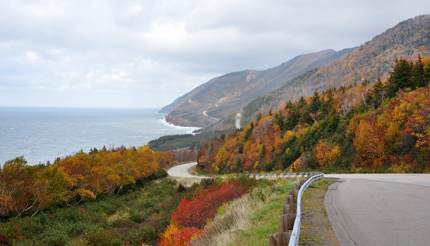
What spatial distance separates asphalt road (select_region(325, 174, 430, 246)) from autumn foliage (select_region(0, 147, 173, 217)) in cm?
3583

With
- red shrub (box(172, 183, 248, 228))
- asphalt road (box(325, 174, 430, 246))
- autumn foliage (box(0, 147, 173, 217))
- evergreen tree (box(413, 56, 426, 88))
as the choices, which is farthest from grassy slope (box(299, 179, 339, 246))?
evergreen tree (box(413, 56, 426, 88))

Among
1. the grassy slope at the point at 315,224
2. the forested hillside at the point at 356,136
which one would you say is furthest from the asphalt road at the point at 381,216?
the forested hillside at the point at 356,136

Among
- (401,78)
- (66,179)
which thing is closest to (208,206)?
(66,179)

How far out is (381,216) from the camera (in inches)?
420

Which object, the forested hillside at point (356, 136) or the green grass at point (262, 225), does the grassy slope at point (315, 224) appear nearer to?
the green grass at point (262, 225)

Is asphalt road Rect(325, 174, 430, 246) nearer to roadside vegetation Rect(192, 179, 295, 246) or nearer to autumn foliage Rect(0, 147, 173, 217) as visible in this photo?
roadside vegetation Rect(192, 179, 295, 246)

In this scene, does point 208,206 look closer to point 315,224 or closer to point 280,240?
point 315,224

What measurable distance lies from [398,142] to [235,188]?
2564cm

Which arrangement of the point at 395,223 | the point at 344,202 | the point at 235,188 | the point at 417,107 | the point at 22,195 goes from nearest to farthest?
the point at 395,223 → the point at 344,202 → the point at 235,188 → the point at 22,195 → the point at 417,107

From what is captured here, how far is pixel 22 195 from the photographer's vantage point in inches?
1651

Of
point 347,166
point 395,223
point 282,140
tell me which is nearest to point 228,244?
point 395,223

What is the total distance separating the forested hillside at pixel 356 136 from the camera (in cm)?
4291

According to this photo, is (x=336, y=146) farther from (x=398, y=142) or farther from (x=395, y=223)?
(x=395, y=223)

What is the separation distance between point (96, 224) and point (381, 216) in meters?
34.6
